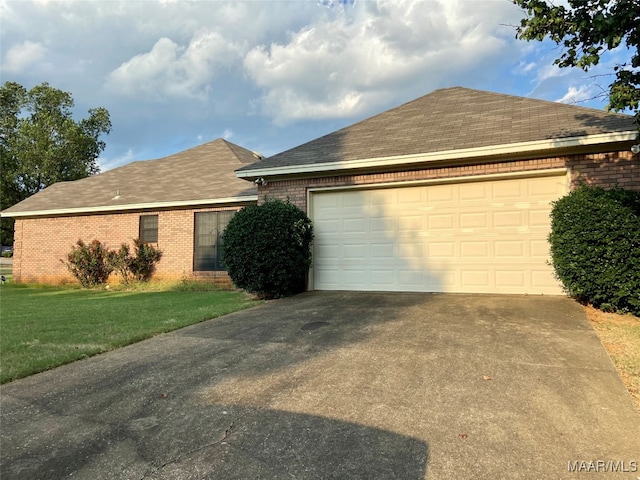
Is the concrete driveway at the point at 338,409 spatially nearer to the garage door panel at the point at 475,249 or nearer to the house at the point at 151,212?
the garage door panel at the point at 475,249

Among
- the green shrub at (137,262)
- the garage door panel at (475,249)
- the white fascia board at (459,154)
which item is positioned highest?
the white fascia board at (459,154)

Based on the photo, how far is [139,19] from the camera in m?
12.2

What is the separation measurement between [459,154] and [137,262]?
431 inches

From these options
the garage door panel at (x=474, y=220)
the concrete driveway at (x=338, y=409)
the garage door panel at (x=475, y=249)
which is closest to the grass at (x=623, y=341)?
the concrete driveway at (x=338, y=409)

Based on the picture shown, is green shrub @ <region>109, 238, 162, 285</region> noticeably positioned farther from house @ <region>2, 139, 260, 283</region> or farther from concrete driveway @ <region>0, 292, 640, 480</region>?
concrete driveway @ <region>0, 292, 640, 480</region>

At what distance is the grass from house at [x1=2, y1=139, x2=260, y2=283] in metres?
8.70

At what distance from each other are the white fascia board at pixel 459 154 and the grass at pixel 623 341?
295 cm

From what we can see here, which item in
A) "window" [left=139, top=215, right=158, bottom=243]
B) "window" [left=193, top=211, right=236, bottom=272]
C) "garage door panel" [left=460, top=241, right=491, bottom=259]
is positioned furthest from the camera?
"window" [left=139, top=215, right=158, bottom=243]

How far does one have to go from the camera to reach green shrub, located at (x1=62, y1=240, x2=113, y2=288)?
13.5 meters

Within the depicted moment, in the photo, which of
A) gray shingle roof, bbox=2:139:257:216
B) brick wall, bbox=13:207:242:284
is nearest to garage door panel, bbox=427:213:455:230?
gray shingle roof, bbox=2:139:257:216

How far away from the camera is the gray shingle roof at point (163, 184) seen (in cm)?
1264

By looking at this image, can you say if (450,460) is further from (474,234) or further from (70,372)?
(474,234)

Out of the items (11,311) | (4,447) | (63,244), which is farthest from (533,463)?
(63,244)

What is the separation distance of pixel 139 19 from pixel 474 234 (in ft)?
41.0
